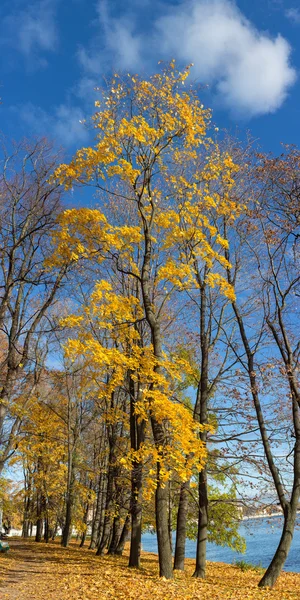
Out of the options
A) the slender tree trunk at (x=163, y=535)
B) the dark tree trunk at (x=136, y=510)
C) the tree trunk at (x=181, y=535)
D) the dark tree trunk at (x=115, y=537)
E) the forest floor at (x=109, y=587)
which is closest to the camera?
the forest floor at (x=109, y=587)

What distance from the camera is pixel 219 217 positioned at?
12227mm

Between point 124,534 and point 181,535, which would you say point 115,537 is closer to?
point 124,534

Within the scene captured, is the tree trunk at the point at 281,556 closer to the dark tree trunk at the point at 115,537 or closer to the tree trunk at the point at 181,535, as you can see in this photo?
the tree trunk at the point at 181,535

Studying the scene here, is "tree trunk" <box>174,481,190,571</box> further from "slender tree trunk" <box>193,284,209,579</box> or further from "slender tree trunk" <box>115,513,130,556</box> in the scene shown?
"slender tree trunk" <box>115,513,130,556</box>

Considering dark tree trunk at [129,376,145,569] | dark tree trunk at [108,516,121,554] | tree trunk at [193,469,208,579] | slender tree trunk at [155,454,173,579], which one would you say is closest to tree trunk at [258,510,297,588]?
tree trunk at [193,469,208,579]

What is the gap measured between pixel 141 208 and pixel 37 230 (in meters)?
3.20

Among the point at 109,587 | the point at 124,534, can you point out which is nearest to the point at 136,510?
Result: the point at 109,587

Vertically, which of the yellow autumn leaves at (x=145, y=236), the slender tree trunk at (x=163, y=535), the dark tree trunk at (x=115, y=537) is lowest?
the dark tree trunk at (x=115, y=537)

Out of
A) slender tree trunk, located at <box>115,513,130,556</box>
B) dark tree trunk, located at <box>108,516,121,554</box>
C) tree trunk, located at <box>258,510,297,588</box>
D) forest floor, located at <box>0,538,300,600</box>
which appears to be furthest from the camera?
dark tree trunk, located at <box>108,516,121,554</box>

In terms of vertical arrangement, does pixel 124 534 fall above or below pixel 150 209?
below

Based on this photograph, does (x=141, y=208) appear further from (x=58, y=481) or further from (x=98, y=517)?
(x=98, y=517)

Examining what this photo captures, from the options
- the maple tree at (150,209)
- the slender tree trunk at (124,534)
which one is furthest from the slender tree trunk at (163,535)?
the slender tree trunk at (124,534)

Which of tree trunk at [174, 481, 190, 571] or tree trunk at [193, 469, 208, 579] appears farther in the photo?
tree trunk at [174, 481, 190, 571]

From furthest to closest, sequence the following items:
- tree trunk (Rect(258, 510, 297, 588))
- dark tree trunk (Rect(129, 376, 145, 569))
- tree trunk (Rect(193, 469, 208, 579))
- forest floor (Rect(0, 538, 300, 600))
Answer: dark tree trunk (Rect(129, 376, 145, 569))
tree trunk (Rect(193, 469, 208, 579))
tree trunk (Rect(258, 510, 297, 588))
forest floor (Rect(0, 538, 300, 600))
